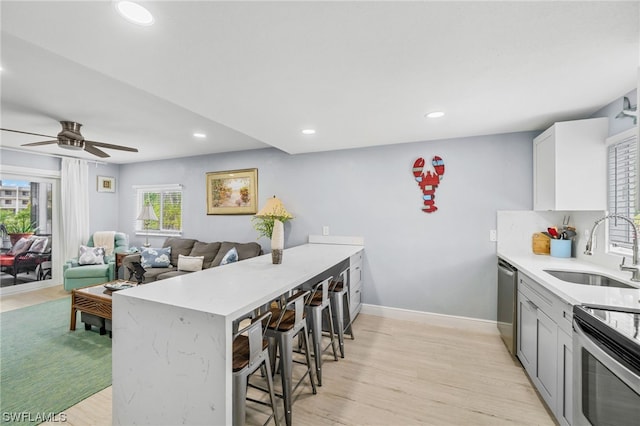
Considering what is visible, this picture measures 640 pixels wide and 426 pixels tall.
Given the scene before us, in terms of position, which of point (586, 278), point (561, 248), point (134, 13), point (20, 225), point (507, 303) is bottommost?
point (507, 303)

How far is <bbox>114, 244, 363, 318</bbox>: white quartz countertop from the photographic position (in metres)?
1.36

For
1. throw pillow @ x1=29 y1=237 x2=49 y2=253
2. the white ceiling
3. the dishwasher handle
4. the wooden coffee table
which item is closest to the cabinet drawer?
the dishwasher handle

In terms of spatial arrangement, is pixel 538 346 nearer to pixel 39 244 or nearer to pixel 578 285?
pixel 578 285

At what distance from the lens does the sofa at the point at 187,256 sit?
4172mm

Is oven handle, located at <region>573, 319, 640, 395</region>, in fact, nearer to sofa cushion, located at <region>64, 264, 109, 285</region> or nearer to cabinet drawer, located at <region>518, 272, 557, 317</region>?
cabinet drawer, located at <region>518, 272, 557, 317</region>

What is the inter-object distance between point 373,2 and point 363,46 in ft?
1.00


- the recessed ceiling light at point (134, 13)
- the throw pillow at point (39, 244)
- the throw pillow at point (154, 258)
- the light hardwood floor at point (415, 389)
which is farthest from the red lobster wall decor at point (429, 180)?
the throw pillow at point (39, 244)

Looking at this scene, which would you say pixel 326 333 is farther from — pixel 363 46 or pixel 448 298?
pixel 363 46

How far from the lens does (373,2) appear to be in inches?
45.3

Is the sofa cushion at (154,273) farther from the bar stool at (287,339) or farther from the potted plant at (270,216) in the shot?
the bar stool at (287,339)

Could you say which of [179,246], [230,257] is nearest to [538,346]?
[230,257]

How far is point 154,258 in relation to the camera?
14.8 ft

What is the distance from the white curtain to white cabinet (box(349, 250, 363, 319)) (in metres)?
5.31

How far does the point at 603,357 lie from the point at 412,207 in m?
2.44
